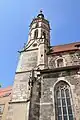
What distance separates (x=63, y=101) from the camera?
11.0 meters

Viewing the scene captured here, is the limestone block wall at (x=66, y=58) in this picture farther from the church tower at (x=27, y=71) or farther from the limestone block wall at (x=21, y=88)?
the limestone block wall at (x=21, y=88)

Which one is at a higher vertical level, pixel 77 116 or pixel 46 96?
pixel 46 96

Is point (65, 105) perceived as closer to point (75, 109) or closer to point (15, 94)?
point (75, 109)

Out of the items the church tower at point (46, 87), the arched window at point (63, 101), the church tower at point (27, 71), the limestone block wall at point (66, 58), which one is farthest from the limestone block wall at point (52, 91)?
the limestone block wall at point (66, 58)

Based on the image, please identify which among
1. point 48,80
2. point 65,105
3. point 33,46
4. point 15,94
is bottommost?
point 65,105

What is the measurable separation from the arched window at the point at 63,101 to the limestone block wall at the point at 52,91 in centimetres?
24

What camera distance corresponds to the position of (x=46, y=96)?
11164 mm

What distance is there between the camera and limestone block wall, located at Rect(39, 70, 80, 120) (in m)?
10.2

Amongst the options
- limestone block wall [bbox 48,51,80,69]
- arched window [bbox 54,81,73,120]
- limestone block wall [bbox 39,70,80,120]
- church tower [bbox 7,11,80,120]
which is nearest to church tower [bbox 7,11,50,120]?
church tower [bbox 7,11,80,120]

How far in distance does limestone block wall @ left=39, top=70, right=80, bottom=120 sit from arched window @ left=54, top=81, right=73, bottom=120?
24 cm

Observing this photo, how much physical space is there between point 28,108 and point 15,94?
2170 mm

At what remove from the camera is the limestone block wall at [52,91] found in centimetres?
1020

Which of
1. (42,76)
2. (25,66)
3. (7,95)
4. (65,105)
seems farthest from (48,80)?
(7,95)

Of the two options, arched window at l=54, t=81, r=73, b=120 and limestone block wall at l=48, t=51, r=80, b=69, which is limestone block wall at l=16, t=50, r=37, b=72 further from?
arched window at l=54, t=81, r=73, b=120
